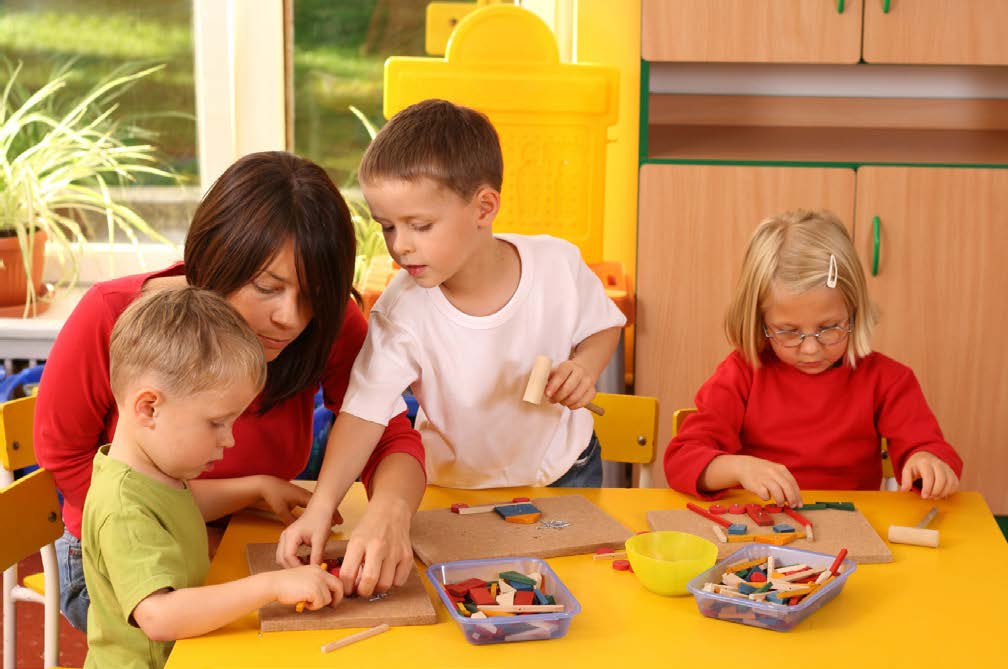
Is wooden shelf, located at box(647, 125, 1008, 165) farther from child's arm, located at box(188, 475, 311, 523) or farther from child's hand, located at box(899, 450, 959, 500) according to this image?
child's arm, located at box(188, 475, 311, 523)

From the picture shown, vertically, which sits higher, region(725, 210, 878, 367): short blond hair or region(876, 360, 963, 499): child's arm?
region(725, 210, 878, 367): short blond hair

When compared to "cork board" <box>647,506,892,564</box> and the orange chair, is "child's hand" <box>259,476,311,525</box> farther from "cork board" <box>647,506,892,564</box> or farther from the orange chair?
"cork board" <box>647,506,892,564</box>

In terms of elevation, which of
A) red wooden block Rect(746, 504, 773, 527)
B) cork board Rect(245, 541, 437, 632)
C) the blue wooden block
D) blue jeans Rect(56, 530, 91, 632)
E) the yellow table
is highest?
the blue wooden block

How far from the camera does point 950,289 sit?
106 inches

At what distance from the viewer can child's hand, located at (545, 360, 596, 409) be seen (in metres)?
1.61

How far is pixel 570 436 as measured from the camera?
6.07 ft

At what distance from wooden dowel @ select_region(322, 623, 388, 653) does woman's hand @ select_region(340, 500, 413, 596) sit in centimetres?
7

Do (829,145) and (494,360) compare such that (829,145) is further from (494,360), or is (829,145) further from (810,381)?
(494,360)

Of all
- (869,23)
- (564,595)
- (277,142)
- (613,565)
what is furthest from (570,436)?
(277,142)

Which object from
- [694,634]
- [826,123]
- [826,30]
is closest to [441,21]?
[826,30]

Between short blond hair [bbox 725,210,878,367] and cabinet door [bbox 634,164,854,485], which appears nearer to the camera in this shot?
short blond hair [bbox 725,210,878,367]

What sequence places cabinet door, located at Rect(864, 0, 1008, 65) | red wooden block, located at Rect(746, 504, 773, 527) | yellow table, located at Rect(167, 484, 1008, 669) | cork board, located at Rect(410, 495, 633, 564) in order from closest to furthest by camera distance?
yellow table, located at Rect(167, 484, 1008, 669), cork board, located at Rect(410, 495, 633, 564), red wooden block, located at Rect(746, 504, 773, 527), cabinet door, located at Rect(864, 0, 1008, 65)

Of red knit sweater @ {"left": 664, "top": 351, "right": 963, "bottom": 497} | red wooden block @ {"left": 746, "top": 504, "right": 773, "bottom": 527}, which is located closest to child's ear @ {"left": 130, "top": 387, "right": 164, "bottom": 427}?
red wooden block @ {"left": 746, "top": 504, "right": 773, "bottom": 527}

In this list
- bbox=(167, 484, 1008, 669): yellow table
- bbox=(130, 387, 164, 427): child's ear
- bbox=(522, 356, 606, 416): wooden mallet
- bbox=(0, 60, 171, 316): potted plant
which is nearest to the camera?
bbox=(167, 484, 1008, 669): yellow table
